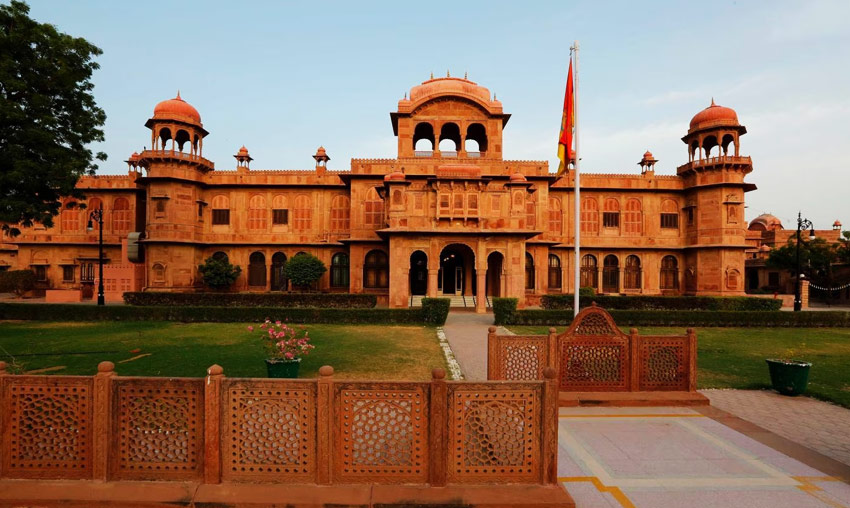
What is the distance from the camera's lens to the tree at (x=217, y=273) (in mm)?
26219

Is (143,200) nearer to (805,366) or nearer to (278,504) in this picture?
(278,504)

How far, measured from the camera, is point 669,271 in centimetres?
2952

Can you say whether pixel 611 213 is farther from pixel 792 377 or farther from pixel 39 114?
pixel 39 114

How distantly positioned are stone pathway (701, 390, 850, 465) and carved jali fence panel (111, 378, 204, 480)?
25.0 feet

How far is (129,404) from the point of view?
3773mm

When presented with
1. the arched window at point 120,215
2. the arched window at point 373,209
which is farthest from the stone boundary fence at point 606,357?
the arched window at point 120,215

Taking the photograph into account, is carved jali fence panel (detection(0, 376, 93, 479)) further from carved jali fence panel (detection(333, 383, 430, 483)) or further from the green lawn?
the green lawn

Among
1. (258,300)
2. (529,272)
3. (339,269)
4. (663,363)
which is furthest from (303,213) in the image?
(663,363)

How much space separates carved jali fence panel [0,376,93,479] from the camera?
373cm

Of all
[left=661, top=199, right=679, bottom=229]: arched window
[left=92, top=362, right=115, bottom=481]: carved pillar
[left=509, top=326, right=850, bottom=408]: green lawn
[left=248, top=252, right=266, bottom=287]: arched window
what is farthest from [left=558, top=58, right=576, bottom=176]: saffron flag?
[left=248, top=252, right=266, bottom=287]: arched window

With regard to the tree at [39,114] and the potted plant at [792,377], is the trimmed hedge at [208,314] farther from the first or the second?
the potted plant at [792,377]

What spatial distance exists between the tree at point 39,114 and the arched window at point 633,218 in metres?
32.0

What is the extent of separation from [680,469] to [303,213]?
2745 cm

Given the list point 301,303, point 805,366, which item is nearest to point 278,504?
point 805,366
